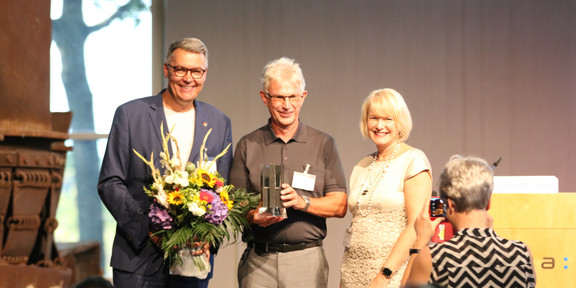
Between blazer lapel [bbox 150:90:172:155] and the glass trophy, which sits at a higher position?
blazer lapel [bbox 150:90:172:155]

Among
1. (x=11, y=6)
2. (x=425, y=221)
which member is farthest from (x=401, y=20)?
(x=425, y=221)

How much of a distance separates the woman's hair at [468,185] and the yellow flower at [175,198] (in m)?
1.06

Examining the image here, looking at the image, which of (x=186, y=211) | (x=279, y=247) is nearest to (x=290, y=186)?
(x=279, y=247)

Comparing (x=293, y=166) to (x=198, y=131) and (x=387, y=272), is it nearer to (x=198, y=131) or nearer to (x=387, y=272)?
(x=198, y=131)

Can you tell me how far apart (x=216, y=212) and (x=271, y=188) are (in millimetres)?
274

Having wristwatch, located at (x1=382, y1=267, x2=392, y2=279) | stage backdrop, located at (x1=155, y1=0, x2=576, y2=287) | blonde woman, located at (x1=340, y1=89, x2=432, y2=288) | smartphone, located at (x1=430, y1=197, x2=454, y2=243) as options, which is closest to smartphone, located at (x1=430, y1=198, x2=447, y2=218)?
smartphone, located at (x1=430, y1=197, x2=454, y2=243)

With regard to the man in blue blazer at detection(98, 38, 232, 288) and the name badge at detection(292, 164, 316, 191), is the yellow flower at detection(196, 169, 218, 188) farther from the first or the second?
the name badge at detection(292, 164, 316, 191)

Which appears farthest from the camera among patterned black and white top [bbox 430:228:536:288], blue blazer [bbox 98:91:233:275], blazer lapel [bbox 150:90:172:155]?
blazer lapel [bbox 150:90:172:155]

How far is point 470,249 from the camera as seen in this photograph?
2.06 metres

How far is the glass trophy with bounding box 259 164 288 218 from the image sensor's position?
9.07 feet

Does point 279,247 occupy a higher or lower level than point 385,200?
lower

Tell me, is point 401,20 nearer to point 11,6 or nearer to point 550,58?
point 550,58

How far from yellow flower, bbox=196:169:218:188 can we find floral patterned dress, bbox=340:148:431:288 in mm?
705

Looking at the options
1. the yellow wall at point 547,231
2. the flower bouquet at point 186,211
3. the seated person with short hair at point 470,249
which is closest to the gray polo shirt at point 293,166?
the flower bouquet at point 186,211
